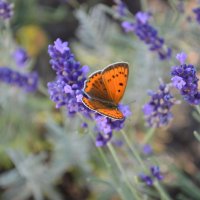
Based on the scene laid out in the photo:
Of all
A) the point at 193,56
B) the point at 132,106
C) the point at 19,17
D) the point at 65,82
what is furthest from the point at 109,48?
the point at 65,82

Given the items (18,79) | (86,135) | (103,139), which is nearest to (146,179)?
(103,139)

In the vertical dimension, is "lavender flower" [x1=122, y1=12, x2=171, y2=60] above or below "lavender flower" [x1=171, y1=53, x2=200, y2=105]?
above

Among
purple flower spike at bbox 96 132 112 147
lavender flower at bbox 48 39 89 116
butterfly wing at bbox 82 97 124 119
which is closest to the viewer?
butterfly wing at bbox 82 97 124 119

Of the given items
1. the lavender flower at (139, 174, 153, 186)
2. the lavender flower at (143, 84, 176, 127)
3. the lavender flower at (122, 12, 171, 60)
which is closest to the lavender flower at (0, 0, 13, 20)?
the lavender flower at (122, 12, 171, 60)

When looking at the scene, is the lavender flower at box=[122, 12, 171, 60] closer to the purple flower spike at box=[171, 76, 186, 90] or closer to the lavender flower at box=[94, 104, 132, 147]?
the lavender flower at box=[94, 104, 132, 147]

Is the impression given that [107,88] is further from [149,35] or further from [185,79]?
[149,35]

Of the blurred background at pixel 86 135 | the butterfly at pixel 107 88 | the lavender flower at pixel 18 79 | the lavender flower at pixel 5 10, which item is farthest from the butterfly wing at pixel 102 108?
the blurred background at pixel 86 135
